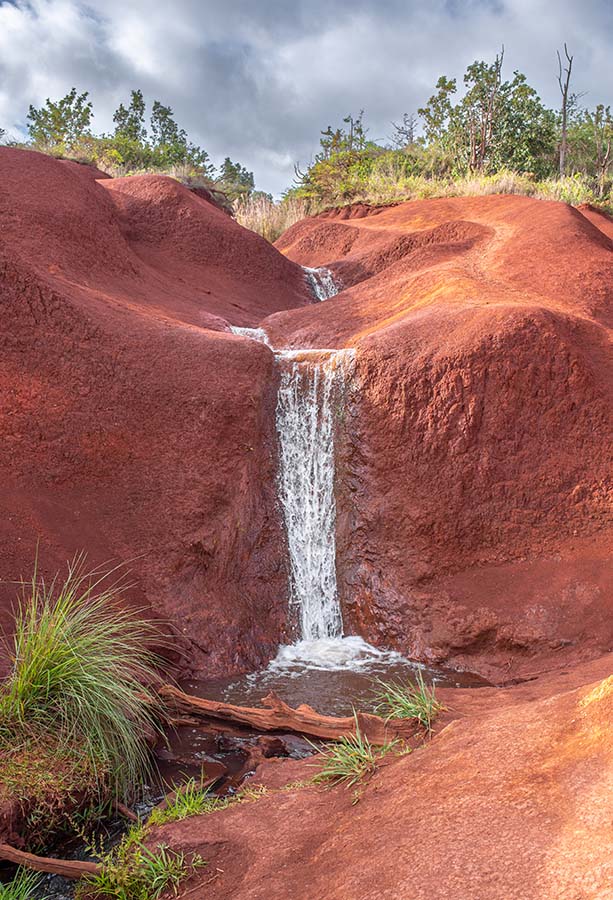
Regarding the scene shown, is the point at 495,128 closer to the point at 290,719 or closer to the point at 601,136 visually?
the point at 601,136

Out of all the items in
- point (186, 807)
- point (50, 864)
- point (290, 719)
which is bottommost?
point (50, 864)

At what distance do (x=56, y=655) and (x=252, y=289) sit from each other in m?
11.2

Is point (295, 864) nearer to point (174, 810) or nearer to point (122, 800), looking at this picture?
point (174, 810)

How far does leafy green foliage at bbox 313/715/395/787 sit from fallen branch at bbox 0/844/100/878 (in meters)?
1.28

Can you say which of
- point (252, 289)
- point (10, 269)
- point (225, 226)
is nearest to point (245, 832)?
point (10, 269)

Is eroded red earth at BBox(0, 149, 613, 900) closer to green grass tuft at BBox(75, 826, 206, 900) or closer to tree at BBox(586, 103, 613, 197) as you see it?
green grass tuft at BBox(75, 826, 206, 900)

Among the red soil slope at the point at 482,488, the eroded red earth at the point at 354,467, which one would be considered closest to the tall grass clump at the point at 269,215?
the eroded red earth at the point at 354,467

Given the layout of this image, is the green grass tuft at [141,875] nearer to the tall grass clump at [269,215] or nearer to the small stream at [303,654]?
the small stream at [303,654]

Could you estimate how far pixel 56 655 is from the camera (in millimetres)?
4656

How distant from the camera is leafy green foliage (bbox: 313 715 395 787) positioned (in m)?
3.93

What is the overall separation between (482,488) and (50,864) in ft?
19.5

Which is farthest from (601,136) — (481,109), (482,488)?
(482,488)

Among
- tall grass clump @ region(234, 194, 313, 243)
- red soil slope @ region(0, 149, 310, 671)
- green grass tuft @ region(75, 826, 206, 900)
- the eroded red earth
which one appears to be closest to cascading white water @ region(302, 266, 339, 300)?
tall grass clump @ region(234, 194, 313, 243)

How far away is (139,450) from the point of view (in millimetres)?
8211
